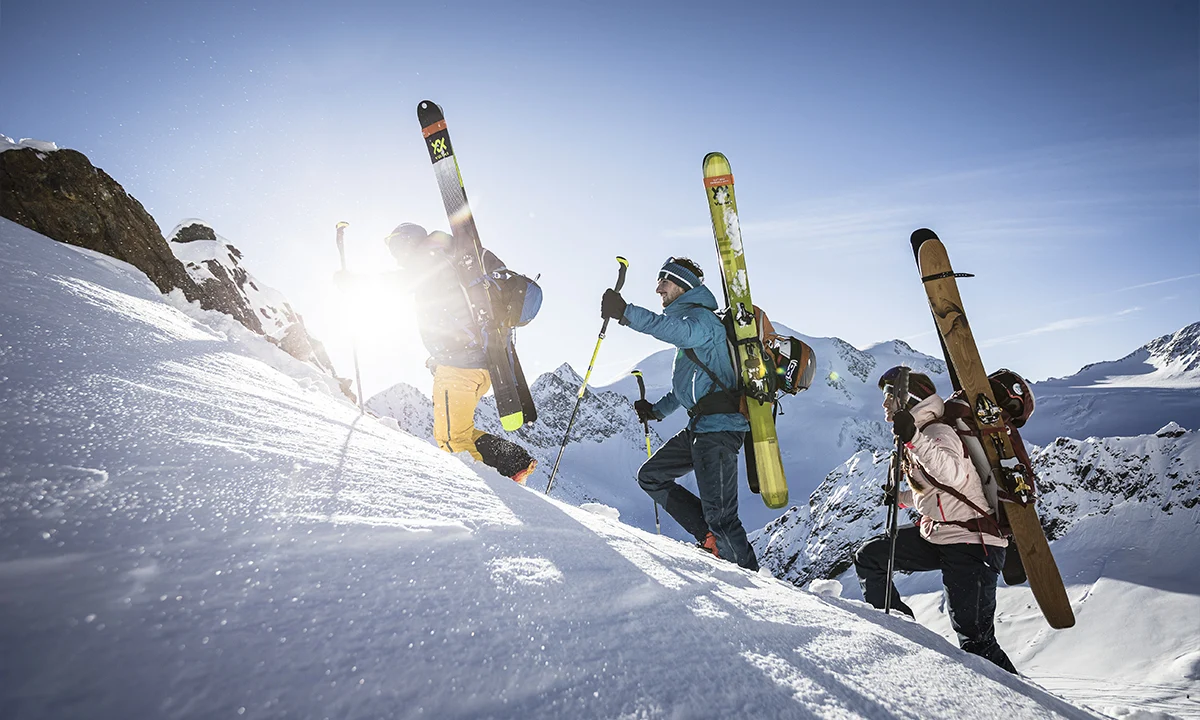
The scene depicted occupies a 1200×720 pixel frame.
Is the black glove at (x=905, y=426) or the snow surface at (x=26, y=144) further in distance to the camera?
the snow surface at (x=26, y=144)

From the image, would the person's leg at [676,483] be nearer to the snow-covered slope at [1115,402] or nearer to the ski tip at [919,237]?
the ski tip at [919,237]

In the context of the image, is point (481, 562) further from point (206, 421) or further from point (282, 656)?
point (206, 421)

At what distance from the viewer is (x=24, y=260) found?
3365mm

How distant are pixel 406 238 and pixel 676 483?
344 centimetres

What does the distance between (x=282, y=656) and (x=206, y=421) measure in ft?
4.19

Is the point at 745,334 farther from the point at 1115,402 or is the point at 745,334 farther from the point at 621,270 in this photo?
the point at 1115,402

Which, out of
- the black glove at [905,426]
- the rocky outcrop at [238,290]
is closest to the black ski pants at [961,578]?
the black glove at [905,426]

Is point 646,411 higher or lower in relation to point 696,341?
lower

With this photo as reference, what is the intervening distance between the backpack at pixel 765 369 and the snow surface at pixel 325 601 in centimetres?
201

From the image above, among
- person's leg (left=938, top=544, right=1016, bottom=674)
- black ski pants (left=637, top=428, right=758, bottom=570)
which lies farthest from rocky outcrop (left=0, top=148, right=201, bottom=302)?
person's leg (left=938, top=544, right=1016, bottom=674)

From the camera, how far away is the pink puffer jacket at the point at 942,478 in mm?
3123

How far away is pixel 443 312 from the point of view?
16.0ft

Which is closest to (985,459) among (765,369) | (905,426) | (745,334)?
(905,426)

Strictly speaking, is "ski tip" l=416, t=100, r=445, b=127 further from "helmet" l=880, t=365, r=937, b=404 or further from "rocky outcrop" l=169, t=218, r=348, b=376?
"rocky outcrop" l=169, t=218, r=348, b=376
